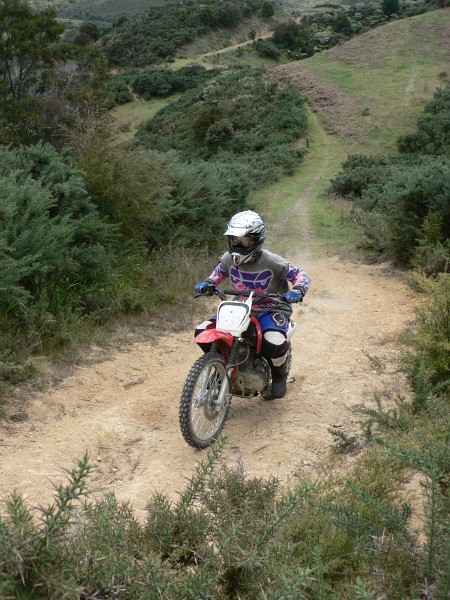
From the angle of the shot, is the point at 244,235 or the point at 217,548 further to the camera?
the point at 244,235

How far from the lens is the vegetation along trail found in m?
4.61

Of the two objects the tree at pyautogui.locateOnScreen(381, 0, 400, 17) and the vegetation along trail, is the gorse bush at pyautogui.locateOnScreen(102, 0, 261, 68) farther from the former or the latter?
the vegetation along trail

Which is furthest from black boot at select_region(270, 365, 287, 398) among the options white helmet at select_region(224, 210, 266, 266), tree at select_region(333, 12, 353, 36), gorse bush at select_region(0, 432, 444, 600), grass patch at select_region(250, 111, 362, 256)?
tree at select_region(333, 12, 353, 36)

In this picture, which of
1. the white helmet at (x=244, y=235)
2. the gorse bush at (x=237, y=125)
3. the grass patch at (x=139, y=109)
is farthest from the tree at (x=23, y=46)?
the white helmet at (x=244, y=235)

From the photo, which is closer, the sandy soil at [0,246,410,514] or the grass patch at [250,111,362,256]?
the sandy soil at [0,246,410,514]

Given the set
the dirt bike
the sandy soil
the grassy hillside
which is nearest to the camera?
the sandy soil

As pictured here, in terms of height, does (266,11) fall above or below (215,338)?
below

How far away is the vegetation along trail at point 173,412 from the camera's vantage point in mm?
4605

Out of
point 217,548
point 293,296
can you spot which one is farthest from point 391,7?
point 217,548

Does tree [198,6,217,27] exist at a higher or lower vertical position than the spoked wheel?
lower

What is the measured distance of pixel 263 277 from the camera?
228 inches

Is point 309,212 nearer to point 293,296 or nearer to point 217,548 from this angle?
point 293,296

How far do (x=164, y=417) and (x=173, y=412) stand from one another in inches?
6.1

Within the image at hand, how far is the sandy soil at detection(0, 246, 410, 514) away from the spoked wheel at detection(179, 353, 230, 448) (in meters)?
0.20
